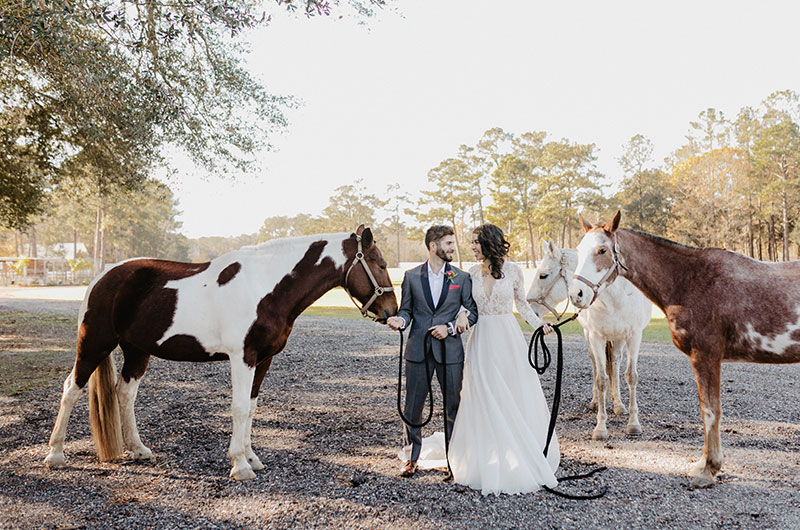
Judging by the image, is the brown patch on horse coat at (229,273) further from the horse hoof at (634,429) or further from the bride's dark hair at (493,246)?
the horse hoof at (634,429)

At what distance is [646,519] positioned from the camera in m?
3.30

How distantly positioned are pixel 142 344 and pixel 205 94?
24.8 feet

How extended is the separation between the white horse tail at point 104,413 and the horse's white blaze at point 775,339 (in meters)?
5.17

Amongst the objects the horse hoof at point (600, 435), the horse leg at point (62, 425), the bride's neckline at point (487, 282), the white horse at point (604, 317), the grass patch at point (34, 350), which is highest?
the bride's neckline at point (487, 282)

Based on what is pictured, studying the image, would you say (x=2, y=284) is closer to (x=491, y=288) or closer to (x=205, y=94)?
(x=205, y=94)

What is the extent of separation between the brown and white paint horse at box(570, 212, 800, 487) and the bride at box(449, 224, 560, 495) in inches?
22.5

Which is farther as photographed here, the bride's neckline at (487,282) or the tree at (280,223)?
the tree at (280,223)

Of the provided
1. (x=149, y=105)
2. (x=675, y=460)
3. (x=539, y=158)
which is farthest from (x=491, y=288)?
(x=539, y=158)

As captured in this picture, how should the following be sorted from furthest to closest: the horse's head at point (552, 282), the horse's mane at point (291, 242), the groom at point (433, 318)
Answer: the horse's head at point (552, 282)
the horse's mane at point (291, 242)
the groom at point (433, 318)

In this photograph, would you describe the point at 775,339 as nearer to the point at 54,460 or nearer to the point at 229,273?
the point at 229,273

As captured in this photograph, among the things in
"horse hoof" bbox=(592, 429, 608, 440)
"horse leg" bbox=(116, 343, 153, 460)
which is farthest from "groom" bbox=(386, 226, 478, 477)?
"horse leg" bbox=(116, 343, 153, 460)

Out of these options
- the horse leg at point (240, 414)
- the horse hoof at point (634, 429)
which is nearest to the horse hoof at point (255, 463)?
the horse leg at point (240, 414)

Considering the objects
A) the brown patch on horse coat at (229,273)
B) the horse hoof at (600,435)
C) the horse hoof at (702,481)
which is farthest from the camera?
the horse hoof at (600,435)

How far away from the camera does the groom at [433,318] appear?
12.8ft
